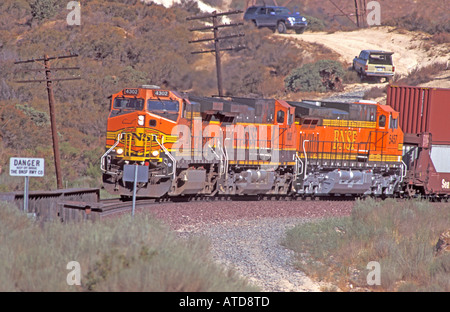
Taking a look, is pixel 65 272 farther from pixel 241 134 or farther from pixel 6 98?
pixel 6 98

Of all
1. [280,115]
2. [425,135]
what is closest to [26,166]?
[280,115]

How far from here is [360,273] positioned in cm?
1347

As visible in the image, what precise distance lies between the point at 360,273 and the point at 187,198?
8.88 meters

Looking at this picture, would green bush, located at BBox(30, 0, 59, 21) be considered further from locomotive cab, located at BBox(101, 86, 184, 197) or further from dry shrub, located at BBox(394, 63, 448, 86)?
locomotive cab, located at BBox(101, 86, 184, 197)

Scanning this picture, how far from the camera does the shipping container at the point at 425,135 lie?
25656 mm

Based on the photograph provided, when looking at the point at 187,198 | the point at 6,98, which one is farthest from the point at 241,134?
the point at 6,98

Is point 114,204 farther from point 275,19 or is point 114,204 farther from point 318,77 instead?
point 275,19

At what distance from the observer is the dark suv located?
68.1 m

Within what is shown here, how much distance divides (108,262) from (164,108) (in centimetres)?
1176

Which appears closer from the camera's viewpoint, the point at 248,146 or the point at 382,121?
the point at 248,146

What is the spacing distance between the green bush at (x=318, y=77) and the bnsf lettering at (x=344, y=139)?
102ft

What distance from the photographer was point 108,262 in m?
8.59

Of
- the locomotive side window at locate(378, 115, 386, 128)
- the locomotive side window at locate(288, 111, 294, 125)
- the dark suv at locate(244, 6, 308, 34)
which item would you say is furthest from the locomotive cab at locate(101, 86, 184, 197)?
the dark suv at locate(244, 6, 308, 34)

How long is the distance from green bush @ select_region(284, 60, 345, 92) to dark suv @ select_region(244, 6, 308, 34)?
39.1 feet
